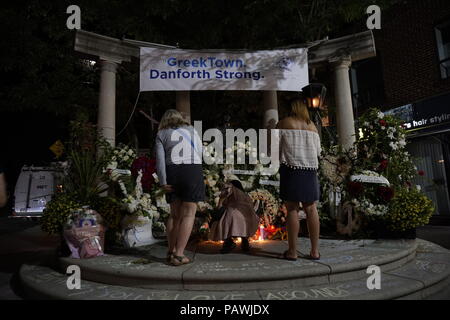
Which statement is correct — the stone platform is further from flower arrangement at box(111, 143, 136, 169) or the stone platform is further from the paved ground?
flower arrangement at box(111, 143, 136, 169)

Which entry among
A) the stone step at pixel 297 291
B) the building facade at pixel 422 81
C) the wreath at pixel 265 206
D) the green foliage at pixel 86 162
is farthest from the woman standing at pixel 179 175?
the building facade at pixel 422 81

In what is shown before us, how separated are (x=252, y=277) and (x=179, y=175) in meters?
1.34

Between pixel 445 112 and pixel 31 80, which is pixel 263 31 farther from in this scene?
pixel 31 80

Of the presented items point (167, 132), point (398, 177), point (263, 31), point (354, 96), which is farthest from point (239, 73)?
point (354, 96)

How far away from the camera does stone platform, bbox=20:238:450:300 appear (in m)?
2.87

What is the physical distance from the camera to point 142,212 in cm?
441

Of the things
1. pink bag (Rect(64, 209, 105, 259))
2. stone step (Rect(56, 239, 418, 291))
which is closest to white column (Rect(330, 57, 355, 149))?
stone step (Rect(56, 239, 418, 291))

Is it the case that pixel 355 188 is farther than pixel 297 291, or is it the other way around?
pixel 355 188

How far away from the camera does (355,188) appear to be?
4.64 meters

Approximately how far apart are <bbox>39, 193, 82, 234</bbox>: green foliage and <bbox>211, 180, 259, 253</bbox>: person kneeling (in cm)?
213

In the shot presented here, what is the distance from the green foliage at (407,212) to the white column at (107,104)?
16.3 ft

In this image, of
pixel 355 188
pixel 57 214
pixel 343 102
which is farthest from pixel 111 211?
pixel 343 102

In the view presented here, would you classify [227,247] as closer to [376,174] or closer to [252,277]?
[252,277]
